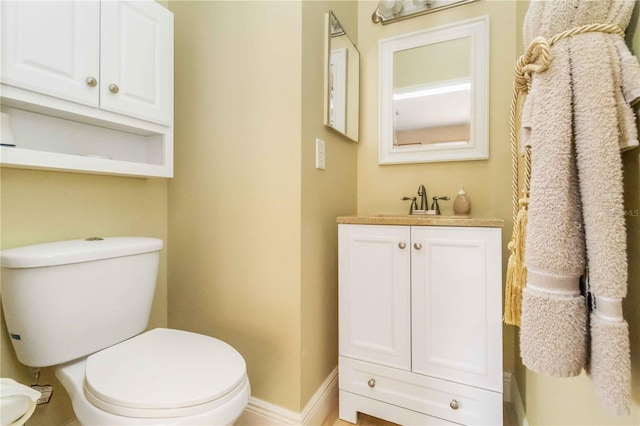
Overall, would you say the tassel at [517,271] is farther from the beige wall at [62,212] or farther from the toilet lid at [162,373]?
the beige wall at [62,212]

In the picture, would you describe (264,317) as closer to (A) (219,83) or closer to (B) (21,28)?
(A) (219,83)

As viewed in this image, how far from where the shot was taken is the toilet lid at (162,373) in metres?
0.73

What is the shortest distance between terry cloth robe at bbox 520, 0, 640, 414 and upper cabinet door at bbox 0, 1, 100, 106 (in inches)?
49.3

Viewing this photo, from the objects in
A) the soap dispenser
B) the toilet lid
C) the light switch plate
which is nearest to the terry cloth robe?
the toilet lid

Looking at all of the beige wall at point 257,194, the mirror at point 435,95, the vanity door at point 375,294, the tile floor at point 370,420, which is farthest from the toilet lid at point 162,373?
the mirror at point 435,95

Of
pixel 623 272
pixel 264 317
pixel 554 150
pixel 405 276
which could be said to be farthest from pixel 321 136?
pixel 623 272

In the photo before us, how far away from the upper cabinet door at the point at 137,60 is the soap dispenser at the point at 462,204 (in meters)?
1.37

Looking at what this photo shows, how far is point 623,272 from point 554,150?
0.19 meters

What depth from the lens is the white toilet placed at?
0.74 metres

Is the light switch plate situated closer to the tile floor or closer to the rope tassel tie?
the rope tassel tie

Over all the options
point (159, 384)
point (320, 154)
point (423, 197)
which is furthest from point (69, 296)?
point (423, 197)

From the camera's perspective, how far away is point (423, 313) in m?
1.17

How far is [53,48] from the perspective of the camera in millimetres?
891

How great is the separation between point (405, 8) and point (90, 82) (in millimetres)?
1529
